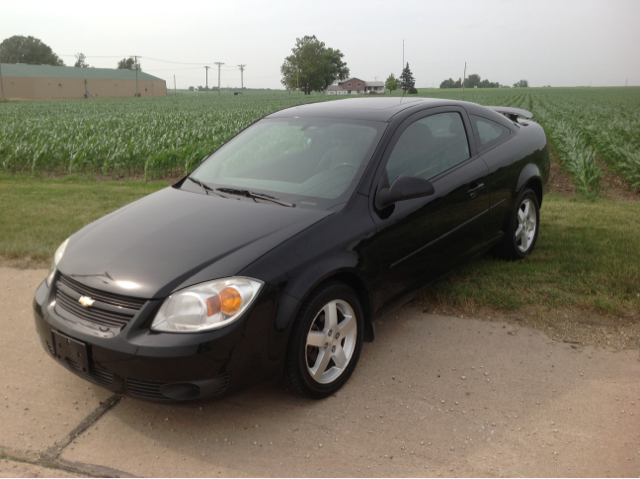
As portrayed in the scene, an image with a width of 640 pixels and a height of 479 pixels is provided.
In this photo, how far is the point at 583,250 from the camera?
17.6 ft

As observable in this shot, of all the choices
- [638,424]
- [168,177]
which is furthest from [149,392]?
[168,177]

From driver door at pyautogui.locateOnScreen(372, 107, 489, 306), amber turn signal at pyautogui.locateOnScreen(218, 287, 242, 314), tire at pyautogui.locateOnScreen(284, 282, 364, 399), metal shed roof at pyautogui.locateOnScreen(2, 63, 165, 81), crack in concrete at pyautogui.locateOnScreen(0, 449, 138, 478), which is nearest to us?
crack in concrete at pyautogui.locateOnScreen(0, 449, 138, 478)

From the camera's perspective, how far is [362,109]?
410cm

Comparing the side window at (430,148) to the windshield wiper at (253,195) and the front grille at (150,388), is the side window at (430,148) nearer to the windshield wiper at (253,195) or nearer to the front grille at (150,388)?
the windshield wiper at (253,195)

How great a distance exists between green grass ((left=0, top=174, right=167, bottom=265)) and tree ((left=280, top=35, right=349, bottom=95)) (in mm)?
111089

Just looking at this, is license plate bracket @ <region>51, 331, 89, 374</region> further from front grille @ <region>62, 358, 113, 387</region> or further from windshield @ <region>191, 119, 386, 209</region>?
windshield @ <region>191, 119, 386, 209</region>

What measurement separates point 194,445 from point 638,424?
88.1 inches

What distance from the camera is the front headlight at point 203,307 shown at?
2588mm

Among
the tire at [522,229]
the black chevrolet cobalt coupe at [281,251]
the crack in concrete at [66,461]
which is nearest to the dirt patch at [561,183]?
the tire at [522,229]

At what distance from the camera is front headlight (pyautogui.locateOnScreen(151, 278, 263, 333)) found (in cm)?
259

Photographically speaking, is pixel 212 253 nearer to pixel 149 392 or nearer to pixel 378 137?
pixel 149 392

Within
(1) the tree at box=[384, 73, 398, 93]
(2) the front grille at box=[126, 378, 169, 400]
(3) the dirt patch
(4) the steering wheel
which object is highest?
(1) the tree at box=[384, 73, 398, 93]

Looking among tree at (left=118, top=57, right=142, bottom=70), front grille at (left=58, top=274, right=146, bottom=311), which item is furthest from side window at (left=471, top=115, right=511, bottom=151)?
tree at (left=118, top=57, right=142, bottom=70)

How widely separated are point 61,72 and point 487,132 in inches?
3815
